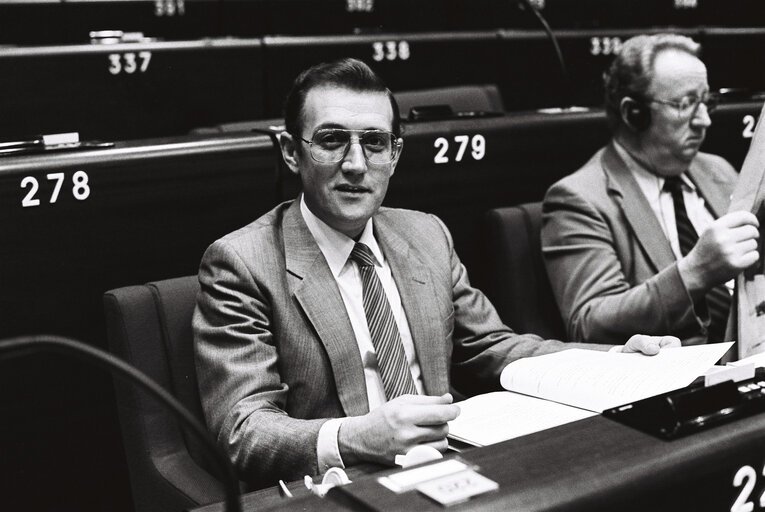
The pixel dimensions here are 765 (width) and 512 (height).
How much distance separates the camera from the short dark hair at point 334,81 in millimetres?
1642

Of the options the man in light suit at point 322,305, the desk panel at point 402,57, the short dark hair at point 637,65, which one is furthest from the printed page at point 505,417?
the desk panel at point 402,57

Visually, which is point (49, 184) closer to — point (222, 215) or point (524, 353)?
point (222, 215)

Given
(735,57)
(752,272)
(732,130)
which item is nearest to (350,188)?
(752,272)

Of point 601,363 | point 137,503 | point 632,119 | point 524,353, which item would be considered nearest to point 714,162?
point 632,119

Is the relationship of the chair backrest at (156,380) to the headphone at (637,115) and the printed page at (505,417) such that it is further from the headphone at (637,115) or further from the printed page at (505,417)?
the headphone at (637,115)

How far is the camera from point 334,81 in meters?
1.64

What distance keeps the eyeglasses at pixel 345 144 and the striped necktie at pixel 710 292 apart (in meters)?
0.91

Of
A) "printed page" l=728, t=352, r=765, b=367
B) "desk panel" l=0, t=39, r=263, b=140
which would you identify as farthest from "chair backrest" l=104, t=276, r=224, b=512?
"desk panel" l=0, t=39, r=263, b=140

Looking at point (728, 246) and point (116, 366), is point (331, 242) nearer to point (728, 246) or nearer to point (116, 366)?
point (728, 246)

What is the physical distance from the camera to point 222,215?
1.91 meters

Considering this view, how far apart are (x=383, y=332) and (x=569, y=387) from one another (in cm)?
35

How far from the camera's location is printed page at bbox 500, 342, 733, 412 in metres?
1.36

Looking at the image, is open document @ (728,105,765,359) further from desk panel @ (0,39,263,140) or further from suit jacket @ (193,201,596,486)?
desk panel @ (0,39,263,140)

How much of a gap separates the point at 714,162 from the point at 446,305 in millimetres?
1024
